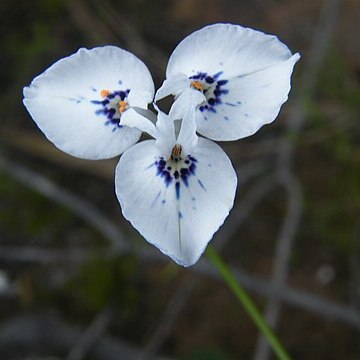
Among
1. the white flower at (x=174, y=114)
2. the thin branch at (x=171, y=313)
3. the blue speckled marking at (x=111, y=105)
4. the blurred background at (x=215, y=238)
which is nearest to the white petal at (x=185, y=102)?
the white flower at (x=174, y=114)

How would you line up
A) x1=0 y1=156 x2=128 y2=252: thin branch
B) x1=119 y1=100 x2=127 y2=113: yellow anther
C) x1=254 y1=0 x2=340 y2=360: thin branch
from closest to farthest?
x1=119 y1=100 x2=127 y2=113: yellow anther, x1=254 y1=0 x2=340 y2=360: thin branch, x1=0 y1=156 x2=128 y2=252: thin branch

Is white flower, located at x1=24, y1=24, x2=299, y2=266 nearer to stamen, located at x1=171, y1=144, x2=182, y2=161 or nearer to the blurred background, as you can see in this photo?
stamen, located at x1=171, y1=144, x2=182, y2=161

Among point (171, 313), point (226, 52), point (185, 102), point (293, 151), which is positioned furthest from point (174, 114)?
point (293, 151)

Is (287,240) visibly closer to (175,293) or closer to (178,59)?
(175,293)

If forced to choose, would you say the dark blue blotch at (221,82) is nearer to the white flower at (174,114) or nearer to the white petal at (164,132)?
the white flower at (174,114)

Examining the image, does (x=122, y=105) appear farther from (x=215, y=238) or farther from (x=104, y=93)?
(x=215, y=238)

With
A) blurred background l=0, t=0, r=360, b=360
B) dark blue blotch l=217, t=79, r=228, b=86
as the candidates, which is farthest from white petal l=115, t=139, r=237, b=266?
blurred background l=0, t=0, r=360, b=360

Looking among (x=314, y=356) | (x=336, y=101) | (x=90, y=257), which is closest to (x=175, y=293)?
(x=90, y=257)
